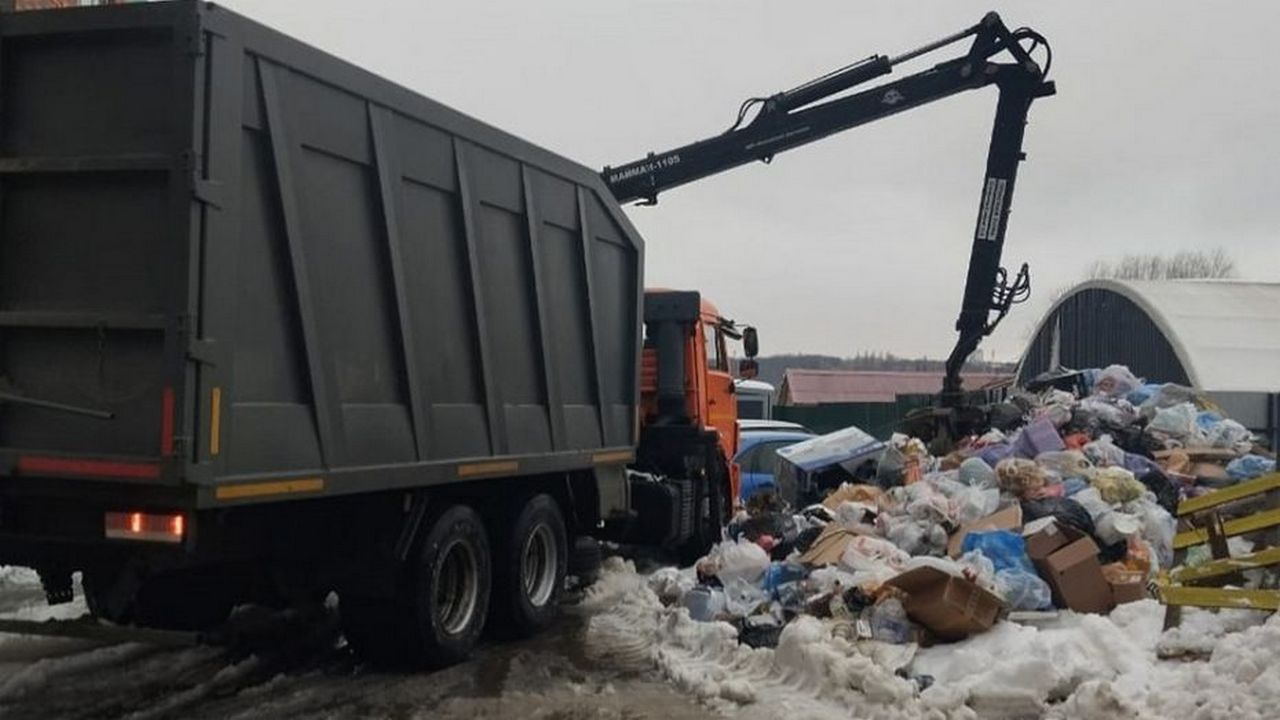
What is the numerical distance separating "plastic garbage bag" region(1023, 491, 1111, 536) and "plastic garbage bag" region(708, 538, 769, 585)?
7.13 feet

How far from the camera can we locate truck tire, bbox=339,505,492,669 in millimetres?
6754

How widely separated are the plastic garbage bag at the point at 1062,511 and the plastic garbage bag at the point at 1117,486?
296 millimetres

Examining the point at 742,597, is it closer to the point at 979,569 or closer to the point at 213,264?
the point at 979,569

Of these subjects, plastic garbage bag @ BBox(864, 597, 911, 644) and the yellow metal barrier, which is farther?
plastic garbage bag @ BBox(864, 597, 911, 644)

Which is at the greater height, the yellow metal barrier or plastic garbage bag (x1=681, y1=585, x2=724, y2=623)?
the yellow metal barrier

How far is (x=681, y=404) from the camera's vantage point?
11.6 metres

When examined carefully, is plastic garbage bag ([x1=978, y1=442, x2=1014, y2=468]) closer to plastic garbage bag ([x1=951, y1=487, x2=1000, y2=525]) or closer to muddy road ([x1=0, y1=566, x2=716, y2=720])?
plastic garbage bag ([x1=951, y1=487, x2=1000, y2=525])

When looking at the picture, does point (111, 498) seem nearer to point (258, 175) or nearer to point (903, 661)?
point (258, 175)

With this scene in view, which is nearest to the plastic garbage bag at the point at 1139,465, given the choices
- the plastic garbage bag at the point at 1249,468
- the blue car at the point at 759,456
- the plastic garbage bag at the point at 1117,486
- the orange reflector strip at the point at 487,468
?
the plastic garbage bag at the point at 1249,468

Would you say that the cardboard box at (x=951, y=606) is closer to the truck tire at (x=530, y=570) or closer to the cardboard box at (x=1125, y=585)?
the cardboard box at (x=1125, y=585)

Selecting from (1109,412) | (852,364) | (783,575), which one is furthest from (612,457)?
(852,364)

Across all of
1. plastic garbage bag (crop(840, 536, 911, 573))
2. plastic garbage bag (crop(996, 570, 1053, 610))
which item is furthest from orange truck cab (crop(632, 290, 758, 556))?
plastic garbage bag (crop(996, 570, 1053, 610))

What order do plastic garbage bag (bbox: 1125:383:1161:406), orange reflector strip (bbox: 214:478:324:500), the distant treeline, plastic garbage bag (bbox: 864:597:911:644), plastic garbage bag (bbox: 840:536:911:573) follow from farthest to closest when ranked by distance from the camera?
the distant treeline < plastic garbage bag (bbox: 1125:383:1161:406) < plastic garbage bag (bbox: 840:536:911:573) < plastic garbage bag (bbox: 864:597:911:644) < orange reflector strip (bbox: 214:478:324:500)

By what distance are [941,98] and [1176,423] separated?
16.4ft
